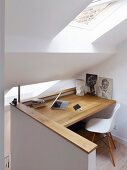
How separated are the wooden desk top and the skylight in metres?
1.02

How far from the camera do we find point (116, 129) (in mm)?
2875

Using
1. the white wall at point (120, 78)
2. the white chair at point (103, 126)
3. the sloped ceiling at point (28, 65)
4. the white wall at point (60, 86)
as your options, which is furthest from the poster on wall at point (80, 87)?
the sloped ceiling at point (28, 65)

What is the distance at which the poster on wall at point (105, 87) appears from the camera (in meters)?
2.83

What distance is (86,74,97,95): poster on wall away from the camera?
2.99 metres

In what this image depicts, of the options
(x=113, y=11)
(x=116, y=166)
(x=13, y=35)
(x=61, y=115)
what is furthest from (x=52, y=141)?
(x=113, y=11)

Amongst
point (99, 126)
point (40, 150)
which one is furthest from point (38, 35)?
point (99, 126)

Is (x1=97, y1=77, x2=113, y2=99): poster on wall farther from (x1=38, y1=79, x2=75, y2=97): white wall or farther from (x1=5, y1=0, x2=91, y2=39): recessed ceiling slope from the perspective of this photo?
(x1=5, y1=0, x2=91, y2=39): recessed ceiling slope

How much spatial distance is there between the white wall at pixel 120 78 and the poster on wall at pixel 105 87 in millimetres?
63

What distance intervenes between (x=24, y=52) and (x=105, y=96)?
181cm

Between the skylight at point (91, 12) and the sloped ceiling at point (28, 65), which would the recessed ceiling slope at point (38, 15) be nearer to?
the sloped ceiling at point (28, 65)

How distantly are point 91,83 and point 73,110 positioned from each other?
3.06ft

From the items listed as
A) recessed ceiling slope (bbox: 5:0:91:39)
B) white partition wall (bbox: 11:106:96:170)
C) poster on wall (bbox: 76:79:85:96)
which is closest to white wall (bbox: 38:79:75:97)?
poster on wall (bbox: 76:79:85:96)

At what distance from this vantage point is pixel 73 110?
225cm

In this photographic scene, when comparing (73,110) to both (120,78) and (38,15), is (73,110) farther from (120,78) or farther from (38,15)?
(38,15)
